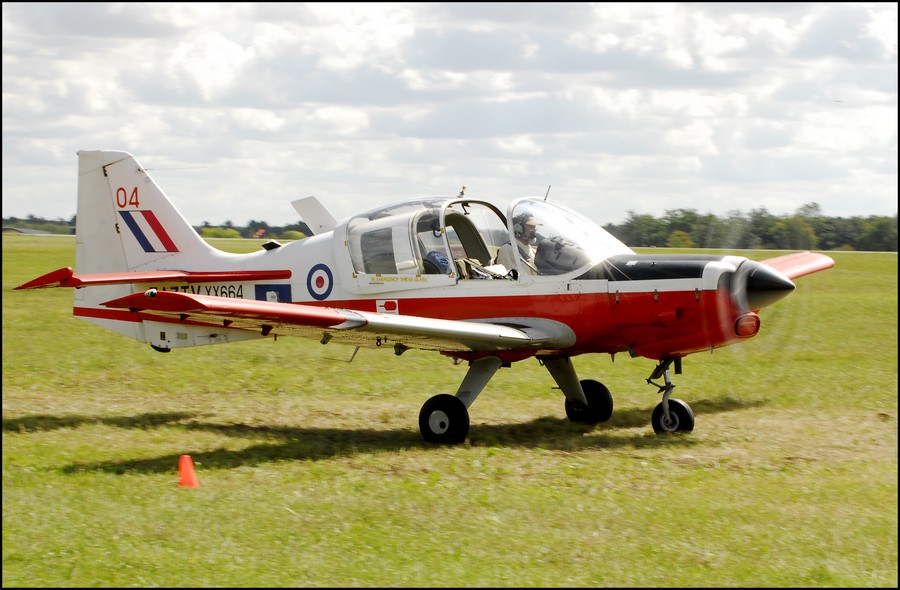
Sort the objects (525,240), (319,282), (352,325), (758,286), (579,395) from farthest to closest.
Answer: (319,282) < (579,395) < (525,240) < (758,286) < (352,325)

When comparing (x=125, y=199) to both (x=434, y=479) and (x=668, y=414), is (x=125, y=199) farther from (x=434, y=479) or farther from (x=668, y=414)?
(x=668, y=414)

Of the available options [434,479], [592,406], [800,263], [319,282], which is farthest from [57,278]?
[800,263]

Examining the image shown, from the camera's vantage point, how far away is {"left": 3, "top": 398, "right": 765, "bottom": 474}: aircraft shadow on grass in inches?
334

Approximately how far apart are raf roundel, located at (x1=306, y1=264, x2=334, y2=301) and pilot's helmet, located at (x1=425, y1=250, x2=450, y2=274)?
1.15m

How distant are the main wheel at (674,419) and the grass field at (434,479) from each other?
0.58 ft

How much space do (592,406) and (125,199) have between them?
600 cm

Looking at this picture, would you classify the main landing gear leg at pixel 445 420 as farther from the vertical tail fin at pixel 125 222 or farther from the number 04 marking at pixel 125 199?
the number 04 marking at pixel 125 199

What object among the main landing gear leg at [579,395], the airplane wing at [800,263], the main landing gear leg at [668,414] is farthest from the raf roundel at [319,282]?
the airplane wing at [800,263]

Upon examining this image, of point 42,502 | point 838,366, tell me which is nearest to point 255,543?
point 42,502

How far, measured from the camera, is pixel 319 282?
10602mm

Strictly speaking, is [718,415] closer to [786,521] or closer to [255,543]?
[786,521]

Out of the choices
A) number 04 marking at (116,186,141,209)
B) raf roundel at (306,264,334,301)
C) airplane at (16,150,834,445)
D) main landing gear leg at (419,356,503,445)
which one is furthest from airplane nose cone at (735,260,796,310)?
number 04 marking at (116,186,141,209)

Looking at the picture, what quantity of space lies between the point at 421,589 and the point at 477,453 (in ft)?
11.4

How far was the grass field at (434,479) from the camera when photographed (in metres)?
5.71
